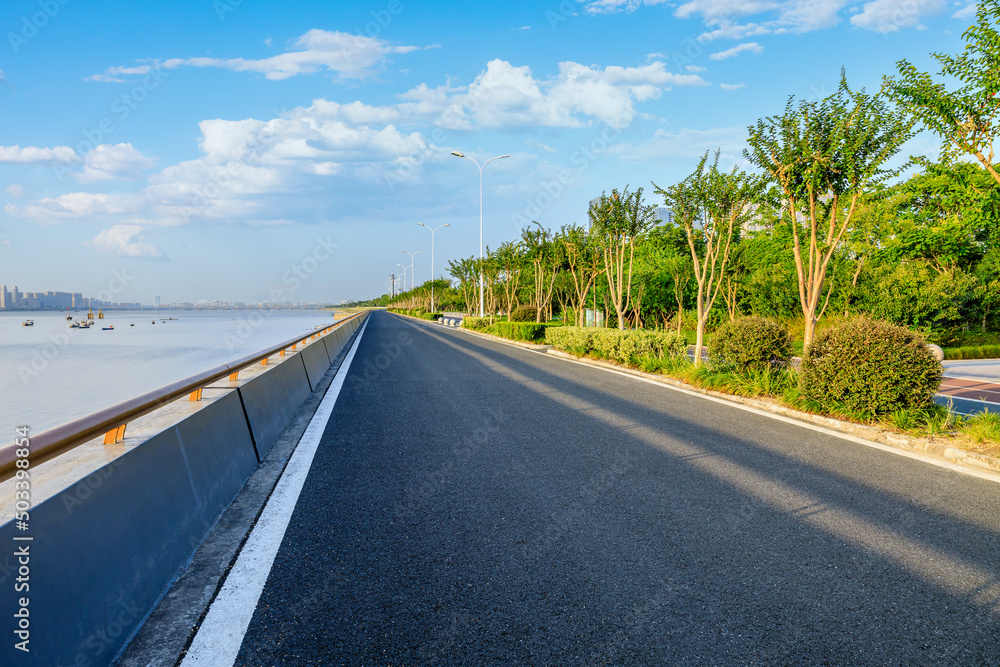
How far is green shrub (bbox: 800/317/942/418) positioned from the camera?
24.8ft

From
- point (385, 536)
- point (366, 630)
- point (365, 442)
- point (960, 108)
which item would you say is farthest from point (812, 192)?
point (366, 630)

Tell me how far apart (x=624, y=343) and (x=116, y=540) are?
14564mm

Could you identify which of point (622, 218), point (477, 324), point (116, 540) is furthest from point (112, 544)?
point (477, 324)

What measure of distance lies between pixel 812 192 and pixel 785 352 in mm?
3275

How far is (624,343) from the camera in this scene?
53.6ft

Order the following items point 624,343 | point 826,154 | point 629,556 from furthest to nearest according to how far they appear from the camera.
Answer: point 624,343 < point 826,154 < point 629,556

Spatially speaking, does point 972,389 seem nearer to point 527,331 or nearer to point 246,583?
point 246,583

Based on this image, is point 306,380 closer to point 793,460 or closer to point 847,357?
point 793,460

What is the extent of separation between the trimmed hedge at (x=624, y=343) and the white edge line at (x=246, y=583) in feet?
36.9

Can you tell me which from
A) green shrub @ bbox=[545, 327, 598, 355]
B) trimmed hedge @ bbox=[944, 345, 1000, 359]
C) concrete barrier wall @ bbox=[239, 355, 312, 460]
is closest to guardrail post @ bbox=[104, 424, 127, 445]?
concrete barrier wall @ bbox=[239, 355, 312, 460]

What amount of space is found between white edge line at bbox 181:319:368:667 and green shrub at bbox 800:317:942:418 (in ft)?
23.8

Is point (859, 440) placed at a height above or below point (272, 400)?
below

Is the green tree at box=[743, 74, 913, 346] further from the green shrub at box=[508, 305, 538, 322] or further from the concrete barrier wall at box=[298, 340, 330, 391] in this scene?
the green shrub at box=[508, 305, 538, 322]

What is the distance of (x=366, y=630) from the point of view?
287 centimetres
